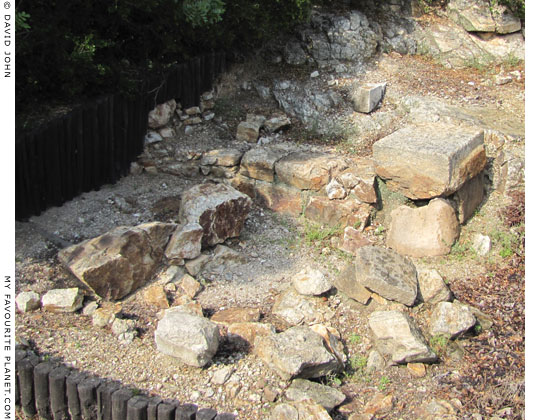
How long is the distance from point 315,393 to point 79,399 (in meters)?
1.74

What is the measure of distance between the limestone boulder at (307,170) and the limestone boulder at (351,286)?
1.53m

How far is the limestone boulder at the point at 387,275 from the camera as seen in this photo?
18.4 feet

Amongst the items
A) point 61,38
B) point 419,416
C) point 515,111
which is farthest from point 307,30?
point 419,416

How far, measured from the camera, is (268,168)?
24.4ft

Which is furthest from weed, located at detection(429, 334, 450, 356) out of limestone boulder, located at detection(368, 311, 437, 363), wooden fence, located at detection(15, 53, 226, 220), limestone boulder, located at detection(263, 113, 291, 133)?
wooden fence, located at detection(15, 53, 226, 220)

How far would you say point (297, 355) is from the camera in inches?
180

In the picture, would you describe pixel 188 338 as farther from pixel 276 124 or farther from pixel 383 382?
pixel 276 124

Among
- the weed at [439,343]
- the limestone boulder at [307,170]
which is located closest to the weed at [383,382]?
the weed at [439,343]

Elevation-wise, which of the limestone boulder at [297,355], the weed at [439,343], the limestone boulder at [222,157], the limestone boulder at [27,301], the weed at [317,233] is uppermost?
the limestone boulder at [222,157]

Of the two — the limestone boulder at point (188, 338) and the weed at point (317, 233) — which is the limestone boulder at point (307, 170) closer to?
the weed at point (317, 233)

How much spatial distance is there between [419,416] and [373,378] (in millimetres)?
559

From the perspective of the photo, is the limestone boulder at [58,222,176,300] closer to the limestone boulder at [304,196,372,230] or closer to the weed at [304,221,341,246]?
the weed at [304,221,341,246]

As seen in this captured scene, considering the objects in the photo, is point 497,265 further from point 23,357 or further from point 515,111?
point 23,357

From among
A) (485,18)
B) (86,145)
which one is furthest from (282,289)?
(485,18)
